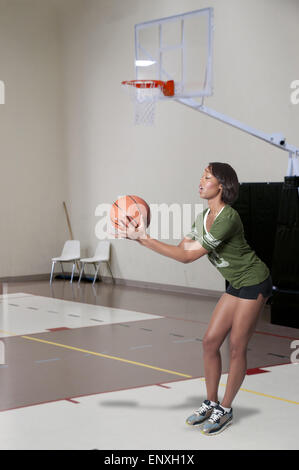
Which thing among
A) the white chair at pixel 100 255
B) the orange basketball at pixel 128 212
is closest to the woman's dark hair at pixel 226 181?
the orange basketball at pixel 128 212

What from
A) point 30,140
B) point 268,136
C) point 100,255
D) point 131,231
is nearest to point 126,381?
point 131,231

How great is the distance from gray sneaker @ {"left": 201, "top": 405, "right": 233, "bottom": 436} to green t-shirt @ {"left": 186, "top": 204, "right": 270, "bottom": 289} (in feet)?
2.48

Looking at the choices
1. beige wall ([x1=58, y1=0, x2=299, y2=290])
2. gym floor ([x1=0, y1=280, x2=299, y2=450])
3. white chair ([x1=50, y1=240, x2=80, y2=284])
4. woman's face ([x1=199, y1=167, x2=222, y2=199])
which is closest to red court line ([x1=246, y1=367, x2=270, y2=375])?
→ gym floor ([x1=0, y1=280, x2=299, y2=450])

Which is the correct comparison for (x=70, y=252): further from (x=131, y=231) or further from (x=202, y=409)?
(x=131, y=231)

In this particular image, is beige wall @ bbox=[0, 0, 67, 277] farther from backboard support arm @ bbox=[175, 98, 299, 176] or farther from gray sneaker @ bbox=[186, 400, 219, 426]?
gray sneaker @ bbox=[186, 400, 219, 426]

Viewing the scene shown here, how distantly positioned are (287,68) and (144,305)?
368cm

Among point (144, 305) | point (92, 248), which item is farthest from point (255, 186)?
point (92, 248)

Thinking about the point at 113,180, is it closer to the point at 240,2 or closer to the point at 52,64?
the point at 52,64

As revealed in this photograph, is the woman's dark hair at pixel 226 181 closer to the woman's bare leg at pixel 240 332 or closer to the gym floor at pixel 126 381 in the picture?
the woman's bare leg at pixel 240 332

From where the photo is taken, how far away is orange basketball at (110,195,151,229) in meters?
3.91

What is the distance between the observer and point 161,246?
390 centimetres

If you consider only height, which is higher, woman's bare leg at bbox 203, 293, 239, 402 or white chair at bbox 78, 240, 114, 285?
woman's bare leg at bbox 203, 293, 239, 402

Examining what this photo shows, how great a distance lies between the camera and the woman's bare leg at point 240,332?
13.3 feet

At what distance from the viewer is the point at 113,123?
11.9 m
